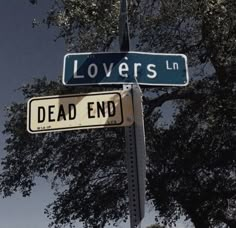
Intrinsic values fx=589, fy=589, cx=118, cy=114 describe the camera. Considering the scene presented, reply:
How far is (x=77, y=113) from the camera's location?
12.8 ft

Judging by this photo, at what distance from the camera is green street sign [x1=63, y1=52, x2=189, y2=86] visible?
13.4 feet

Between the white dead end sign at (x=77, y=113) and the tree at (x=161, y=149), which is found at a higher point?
the tree at (x=161, y=149)

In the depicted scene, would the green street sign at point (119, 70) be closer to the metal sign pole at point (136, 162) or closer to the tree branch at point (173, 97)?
the metal sign pole at point (136, 162)

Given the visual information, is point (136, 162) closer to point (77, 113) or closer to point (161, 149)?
point (77, 113)

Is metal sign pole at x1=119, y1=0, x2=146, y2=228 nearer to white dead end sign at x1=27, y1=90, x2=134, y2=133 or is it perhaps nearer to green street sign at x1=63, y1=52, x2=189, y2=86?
white dead end sign at x1=27, y1=90, x2=134, y2=133

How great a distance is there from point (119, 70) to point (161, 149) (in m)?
14.9

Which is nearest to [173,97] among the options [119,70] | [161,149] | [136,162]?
[161,149]

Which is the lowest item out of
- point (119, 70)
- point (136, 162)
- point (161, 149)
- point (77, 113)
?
point (136, 162)

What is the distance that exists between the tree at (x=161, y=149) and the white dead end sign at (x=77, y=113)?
440 inches

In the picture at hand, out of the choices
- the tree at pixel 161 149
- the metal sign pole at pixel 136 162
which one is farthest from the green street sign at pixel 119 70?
the tree at pixel 161 149

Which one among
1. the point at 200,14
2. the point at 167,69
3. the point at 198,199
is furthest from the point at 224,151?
the point at 167,69

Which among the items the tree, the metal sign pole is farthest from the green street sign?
the tree

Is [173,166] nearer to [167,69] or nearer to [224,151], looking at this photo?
[224,151]

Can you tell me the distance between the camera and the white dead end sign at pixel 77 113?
12.7ft
